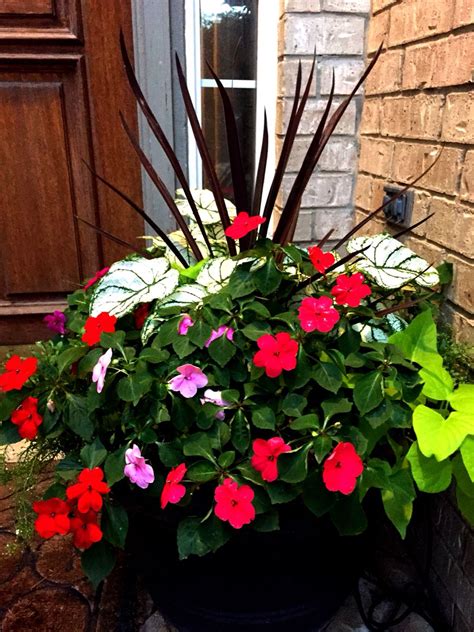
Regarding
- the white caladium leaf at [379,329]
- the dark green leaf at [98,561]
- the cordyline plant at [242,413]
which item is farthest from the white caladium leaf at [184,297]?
the dark green leaf at [98,561]

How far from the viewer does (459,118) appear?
115cm

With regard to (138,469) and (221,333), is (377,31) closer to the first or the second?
(221,333)

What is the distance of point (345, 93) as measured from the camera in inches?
65.1

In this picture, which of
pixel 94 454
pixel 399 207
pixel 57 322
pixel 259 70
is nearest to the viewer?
pixel 94 454

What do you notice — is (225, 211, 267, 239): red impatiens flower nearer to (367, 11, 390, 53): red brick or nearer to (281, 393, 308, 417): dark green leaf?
(281, 393, 308, 417): dark green leaf

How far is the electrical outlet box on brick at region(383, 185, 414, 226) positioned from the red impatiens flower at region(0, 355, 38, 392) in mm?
952

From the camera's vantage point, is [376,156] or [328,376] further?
[376,156]

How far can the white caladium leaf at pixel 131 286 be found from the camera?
3.60 feet

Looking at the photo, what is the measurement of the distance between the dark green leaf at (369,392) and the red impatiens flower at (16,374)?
600mm

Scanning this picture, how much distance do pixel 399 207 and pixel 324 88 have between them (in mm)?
484

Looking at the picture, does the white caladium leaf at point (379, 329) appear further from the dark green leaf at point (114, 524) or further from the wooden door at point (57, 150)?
the wooden door at point (57, 150)

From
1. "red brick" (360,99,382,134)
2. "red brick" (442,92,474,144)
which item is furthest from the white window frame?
"red brick" (442,92,474,144)

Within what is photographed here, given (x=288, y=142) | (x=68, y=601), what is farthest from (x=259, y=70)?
(x=68, y=601)

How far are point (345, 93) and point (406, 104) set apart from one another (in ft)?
1.06
